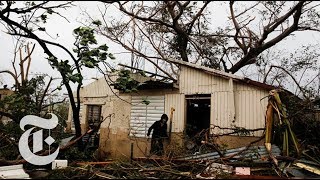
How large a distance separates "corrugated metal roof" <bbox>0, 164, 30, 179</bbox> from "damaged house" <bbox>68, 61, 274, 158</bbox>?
10.5 feet

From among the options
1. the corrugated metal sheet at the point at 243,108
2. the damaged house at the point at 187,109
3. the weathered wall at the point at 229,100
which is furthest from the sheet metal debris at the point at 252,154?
the weathered wall at the point at 229,100

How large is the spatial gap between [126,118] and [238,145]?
195 inches

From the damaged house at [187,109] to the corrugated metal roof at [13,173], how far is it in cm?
319

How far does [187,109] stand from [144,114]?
67.2 inches

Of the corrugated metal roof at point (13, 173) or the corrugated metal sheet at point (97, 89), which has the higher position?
the corrugated metal sheet at point (97, 89)

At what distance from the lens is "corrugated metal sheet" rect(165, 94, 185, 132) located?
11.0 m

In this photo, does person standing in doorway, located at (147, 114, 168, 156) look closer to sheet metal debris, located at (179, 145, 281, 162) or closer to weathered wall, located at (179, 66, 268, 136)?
weathered wall, located at (179, 66, 268, 136)

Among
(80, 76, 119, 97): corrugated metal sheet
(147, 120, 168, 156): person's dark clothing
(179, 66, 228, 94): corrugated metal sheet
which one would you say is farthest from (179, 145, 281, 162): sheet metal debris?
(80, 76, 119, 97): corrugated metal sheet

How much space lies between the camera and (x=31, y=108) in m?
10.2

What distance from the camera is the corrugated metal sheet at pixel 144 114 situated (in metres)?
11.8

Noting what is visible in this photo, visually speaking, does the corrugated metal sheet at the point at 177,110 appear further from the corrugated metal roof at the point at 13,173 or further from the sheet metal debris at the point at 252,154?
the corrugated metal roof at the point at 13,173

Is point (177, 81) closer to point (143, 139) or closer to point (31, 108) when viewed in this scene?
point (143, 139)

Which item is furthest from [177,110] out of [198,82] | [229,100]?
[229,100]

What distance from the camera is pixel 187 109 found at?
11.7 meters
